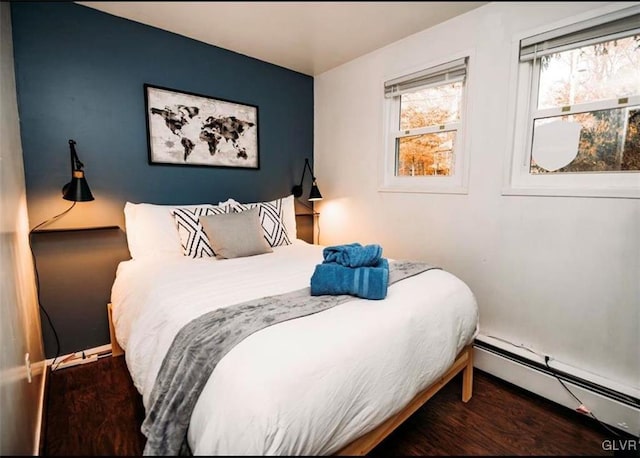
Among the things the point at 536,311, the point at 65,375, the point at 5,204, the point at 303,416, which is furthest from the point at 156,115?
the point at 536,311

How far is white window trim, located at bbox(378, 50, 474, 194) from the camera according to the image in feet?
5.14

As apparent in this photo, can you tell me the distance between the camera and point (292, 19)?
376 mm

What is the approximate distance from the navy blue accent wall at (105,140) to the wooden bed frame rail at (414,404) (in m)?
1.10

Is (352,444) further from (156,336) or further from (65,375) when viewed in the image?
(65,375)

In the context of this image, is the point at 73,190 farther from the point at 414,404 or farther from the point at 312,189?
the point at 414,404

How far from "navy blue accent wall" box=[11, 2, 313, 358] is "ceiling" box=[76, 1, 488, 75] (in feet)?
0.51

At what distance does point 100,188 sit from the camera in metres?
1.95

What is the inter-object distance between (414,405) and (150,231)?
1853mm

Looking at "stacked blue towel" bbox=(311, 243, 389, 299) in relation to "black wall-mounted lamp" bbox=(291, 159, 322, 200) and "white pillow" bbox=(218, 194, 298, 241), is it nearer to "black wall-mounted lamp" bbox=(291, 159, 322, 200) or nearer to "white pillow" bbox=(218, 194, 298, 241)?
"white pillow" bbox=(218, 194, 298, 241)

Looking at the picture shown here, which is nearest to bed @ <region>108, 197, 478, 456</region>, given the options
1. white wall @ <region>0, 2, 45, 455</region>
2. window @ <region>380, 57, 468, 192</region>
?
white wall @ <region>0, 2, 45, 455</region>

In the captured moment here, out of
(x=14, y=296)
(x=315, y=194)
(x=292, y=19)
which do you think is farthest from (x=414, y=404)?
(x=315, y=194)

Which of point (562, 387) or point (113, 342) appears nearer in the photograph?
point (562, 387)

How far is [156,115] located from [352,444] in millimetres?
2194

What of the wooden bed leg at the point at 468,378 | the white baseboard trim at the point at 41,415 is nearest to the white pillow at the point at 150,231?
the white baseboard trim at the point at 41,415
